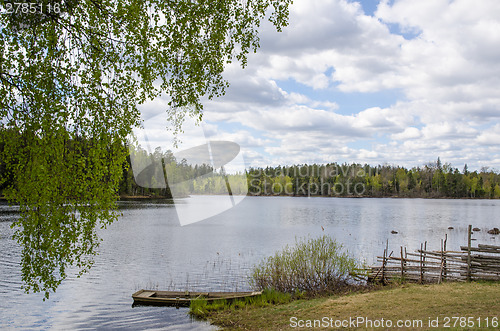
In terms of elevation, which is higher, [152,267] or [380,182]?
[380,182]

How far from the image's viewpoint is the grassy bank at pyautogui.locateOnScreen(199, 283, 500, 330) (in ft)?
33.3

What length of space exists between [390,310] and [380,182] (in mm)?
147063

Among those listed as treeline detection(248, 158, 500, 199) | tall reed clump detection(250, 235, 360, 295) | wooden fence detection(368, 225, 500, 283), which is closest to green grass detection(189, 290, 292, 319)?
tall reed clump detection(250, 235, 360, 295)

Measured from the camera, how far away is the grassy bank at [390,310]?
10.2m

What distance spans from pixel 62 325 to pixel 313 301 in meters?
8.97

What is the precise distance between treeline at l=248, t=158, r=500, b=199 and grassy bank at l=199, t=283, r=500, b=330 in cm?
14049

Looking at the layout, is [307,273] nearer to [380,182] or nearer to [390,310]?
[390,310]

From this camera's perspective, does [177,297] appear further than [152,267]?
No

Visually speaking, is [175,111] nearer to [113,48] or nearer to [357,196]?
[113,48]

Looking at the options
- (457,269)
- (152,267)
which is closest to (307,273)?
(457,269)

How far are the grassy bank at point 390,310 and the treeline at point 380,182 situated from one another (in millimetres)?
140492

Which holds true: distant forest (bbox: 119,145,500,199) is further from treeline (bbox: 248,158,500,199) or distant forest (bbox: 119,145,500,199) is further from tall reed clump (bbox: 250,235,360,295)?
tall reed clump (bbox: 250,235,360,295)

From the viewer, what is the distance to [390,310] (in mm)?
11492

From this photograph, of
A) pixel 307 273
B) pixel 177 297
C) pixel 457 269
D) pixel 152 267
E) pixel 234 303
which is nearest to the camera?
pixel 234 303
